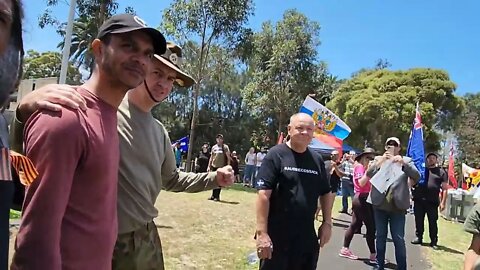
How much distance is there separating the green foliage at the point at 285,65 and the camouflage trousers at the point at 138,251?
22101 millimetres

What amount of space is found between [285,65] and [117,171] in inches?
928

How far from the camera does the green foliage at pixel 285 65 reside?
2472 centimetres

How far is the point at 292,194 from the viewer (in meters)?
3.70

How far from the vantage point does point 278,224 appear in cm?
373

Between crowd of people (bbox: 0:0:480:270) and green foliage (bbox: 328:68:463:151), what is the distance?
25.3 metres

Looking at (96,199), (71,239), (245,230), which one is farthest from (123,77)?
(245,230)

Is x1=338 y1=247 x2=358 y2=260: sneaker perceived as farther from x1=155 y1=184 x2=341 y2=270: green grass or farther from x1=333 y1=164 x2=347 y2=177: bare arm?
x1=333 y1=164 x2=347 y2=177: bare arm

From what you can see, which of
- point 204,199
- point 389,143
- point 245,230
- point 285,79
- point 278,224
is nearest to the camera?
point 278,224

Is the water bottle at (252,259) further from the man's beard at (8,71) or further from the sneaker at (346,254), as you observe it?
the man's beard at (8,71)

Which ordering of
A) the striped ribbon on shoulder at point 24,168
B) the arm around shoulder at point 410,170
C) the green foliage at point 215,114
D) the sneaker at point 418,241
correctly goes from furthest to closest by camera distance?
the green foliage at point 215,114
the sneaker at point 418,241
the arm around shoulder at point 410,170
the striped ribbon on shoulder at point 24,168

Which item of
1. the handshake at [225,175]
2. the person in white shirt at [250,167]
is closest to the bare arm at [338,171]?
the handshake at [225,175]

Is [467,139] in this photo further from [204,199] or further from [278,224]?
[278,224]

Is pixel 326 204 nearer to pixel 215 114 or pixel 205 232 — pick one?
pixel 205 232

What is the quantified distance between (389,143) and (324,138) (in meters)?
3.45
